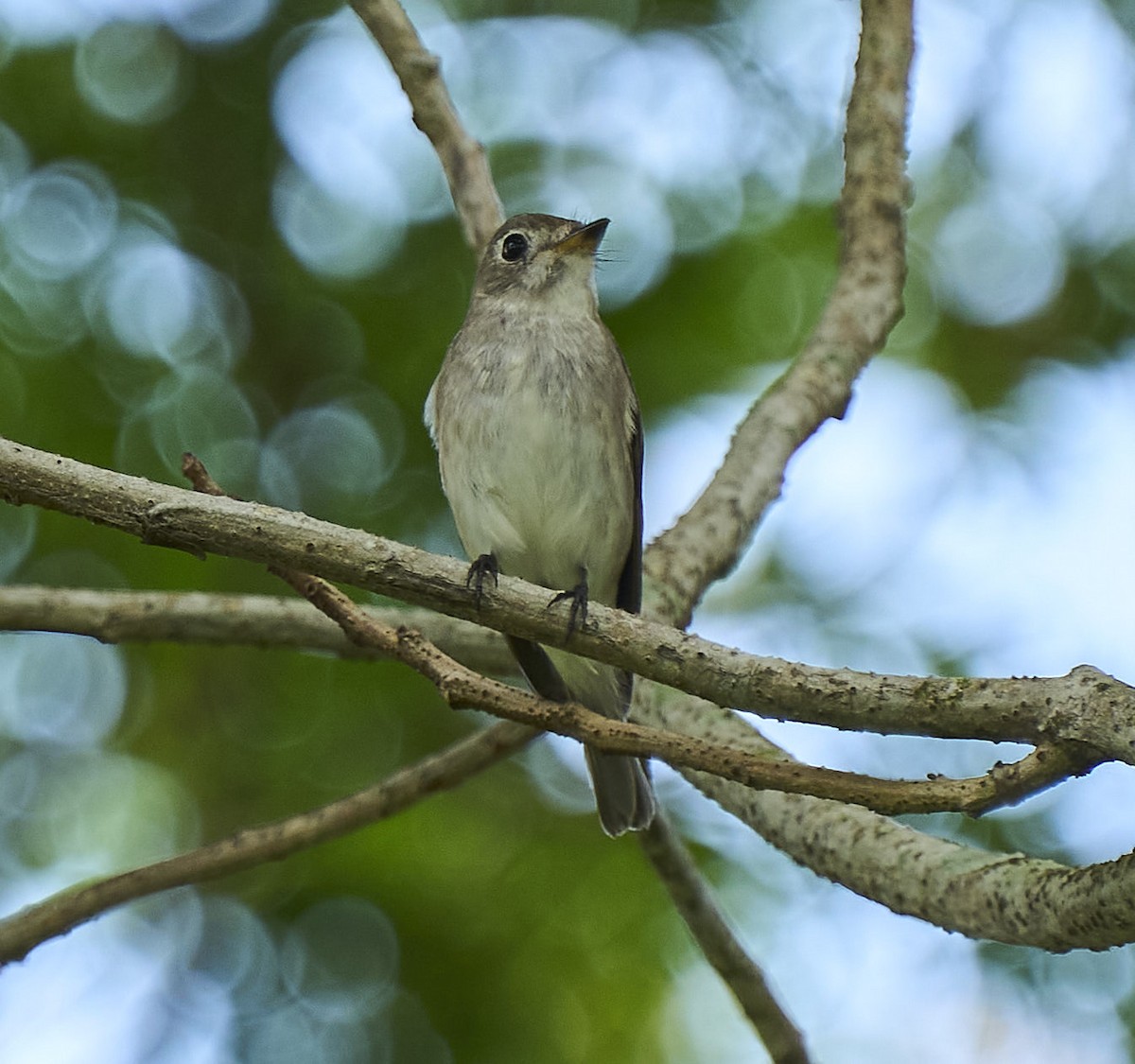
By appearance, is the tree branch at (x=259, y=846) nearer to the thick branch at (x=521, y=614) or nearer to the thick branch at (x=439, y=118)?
the thick branch at (x=521, y=614)

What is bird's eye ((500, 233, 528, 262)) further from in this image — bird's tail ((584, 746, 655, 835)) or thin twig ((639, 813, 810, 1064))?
thin twig ((639, 813, 810, 1064))

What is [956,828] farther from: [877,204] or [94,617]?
[94,617]

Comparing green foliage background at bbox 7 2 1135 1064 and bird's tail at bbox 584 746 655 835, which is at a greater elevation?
green foliage background at bbox 7 2 1135 1064

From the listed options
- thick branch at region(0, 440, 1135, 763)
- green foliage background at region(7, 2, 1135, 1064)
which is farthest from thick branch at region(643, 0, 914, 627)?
thick branch at region(0, 440, 1135, 763)

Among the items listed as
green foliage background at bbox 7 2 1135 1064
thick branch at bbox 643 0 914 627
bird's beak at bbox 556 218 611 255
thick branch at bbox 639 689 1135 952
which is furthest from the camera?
green foliage background at bbox 7 2 1135 1064

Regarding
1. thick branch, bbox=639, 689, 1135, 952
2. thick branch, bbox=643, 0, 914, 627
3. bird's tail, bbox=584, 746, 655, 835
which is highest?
thick branch, bbox=643, 0, 914, 627

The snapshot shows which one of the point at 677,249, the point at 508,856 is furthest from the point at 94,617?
the point at 677,249

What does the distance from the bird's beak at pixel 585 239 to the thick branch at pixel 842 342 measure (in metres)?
0.94

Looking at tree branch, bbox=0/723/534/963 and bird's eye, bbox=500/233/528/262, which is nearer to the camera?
tree branch, bbox=0/723/534/963

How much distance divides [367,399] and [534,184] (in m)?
1.48

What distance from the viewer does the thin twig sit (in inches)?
194

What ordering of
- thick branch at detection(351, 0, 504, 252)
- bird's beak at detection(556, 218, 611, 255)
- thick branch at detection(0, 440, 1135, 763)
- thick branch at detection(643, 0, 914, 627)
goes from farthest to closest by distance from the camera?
thick branch at detection(351, 0, 504, 252) → bird's beak at detection(556, 218, 611, 255) → thick branch at detection(643, 0, 914, 627) → thick branch at detection(0, 440, 1135, 763)

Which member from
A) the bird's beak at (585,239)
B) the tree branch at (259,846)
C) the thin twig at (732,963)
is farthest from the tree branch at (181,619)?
the bird's beak at (585,239)

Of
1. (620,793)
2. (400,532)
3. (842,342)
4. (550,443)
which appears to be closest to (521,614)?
(620,793)
